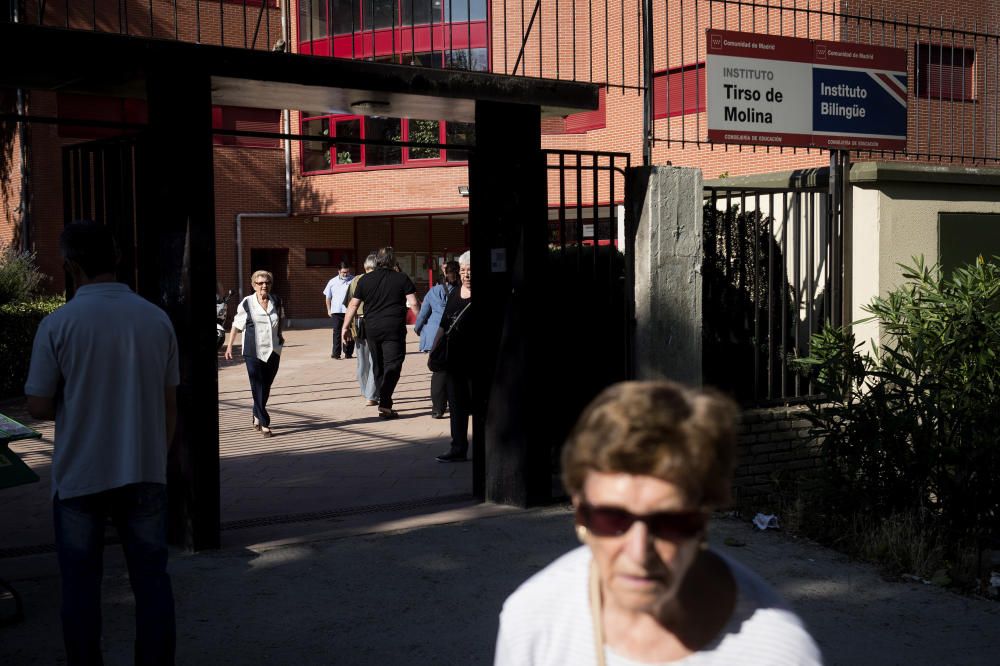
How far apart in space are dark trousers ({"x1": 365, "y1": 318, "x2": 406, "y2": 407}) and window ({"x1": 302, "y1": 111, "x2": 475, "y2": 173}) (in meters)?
19.9

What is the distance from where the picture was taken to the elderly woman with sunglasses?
1774mm

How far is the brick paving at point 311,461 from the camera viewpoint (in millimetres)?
7637

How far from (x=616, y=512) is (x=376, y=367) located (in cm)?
1026

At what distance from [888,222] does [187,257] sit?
5.43 meters

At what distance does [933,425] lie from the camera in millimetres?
6812

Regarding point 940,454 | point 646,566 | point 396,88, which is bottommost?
point 940,454

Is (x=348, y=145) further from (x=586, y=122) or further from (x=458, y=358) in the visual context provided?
(x=458, y=358)

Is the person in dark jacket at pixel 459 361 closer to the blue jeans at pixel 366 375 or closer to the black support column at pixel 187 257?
the black support column at pixel 187 257

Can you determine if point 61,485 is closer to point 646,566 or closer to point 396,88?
point 646,566

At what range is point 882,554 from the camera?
628 centimetres

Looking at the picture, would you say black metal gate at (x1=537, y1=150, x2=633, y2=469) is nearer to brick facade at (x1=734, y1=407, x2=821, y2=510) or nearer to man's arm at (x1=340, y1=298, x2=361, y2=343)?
brick facade at (x1=734, y1=407, x2=821, y2=510)

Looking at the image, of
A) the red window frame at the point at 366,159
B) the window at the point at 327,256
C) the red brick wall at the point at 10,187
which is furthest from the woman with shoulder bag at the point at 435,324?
the window at the point at 327,256

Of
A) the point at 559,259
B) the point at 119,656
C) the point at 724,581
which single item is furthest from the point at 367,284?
the point at 724,581

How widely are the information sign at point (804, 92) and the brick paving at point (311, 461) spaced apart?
11.0ft
